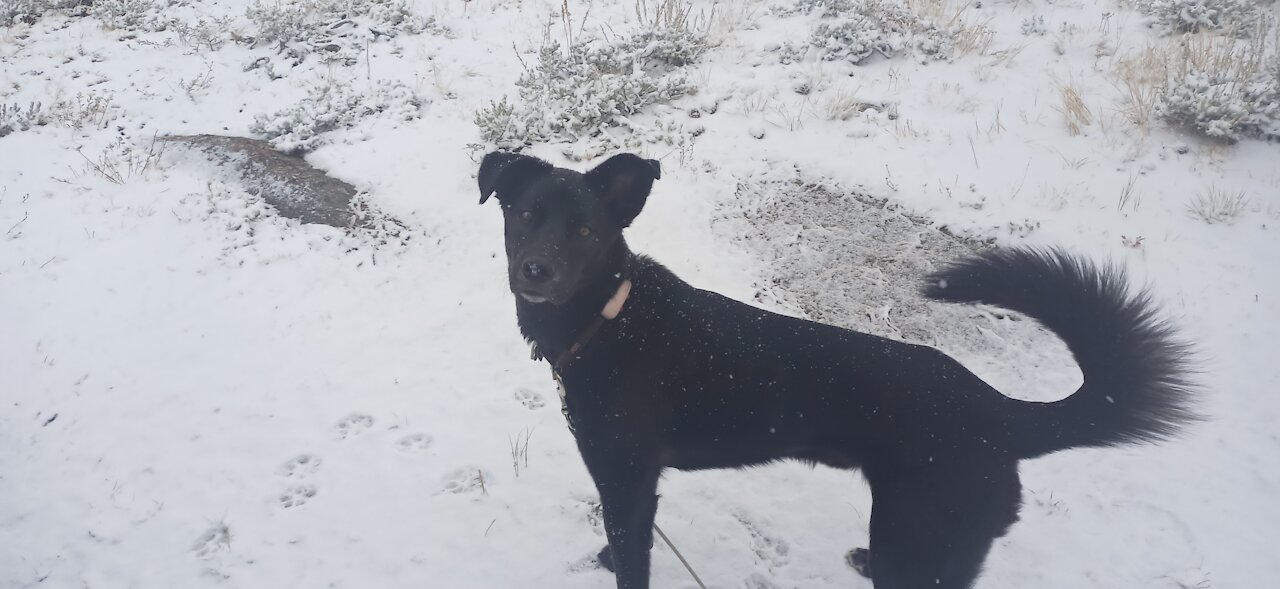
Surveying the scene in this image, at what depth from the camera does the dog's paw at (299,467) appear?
12.4 feet

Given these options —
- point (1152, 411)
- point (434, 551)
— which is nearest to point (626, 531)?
point (434, 551)

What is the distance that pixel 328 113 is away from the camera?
712 centimetres

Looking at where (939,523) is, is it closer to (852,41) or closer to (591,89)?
(591,89)

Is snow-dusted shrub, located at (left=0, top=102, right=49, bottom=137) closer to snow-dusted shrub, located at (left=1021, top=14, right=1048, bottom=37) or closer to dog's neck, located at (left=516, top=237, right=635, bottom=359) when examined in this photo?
dog's neck, located at (left=516, top=237, right=635, bottom=359)

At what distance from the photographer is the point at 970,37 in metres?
7.23

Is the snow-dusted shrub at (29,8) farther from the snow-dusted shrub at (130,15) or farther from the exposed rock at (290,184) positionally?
the exposed rock at (290,184)

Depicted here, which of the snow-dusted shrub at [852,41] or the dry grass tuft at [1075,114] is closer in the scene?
the dry grass tuft at [1075,114]

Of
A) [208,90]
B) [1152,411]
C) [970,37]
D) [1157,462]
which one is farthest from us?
[208,90]

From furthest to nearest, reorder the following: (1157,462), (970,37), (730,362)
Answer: (970,37)
(1157,462)
(730,362)

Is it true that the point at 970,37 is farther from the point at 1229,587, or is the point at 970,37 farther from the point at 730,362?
the point at 730,362

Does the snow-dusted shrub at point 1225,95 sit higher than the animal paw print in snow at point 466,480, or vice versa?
the snow-dusted shrub at point 1225,95

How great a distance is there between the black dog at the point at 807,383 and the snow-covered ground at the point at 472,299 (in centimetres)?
93

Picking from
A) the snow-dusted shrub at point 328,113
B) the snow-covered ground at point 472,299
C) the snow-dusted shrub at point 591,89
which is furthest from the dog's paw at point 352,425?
the snow-dusted shrub at point 328,113

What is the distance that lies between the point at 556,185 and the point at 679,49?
531 cm
